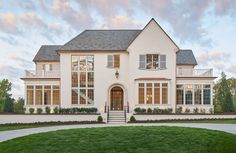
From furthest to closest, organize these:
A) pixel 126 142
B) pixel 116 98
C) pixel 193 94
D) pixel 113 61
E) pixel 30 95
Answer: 1. pixel 116 98
2. pixel 30 95
3. pixel 113 61
4. pixel 193 94
5. pixel 126 142

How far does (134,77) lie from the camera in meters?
33.9

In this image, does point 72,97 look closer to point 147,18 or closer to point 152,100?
point 152,100

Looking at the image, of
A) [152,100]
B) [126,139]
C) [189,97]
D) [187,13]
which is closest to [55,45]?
[152,100]

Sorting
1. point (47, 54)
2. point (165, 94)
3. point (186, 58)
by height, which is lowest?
point (165, 94)

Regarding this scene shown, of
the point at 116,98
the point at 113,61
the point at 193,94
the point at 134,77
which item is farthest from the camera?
the point at 116,98

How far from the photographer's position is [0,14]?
1050 inches

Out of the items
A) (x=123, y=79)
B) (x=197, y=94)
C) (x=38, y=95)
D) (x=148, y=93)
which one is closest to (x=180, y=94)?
(x=197, y=94)

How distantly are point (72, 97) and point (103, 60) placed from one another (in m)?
5.47

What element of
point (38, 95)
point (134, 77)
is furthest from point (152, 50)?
point (38, 95)

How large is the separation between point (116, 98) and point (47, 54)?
1218 centimetres

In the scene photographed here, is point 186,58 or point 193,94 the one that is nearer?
point 193,94

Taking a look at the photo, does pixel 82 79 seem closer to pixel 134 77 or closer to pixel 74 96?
pixel 74 96

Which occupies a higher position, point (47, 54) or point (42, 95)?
point (47, 54)

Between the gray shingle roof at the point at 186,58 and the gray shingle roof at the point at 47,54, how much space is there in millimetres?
15962
